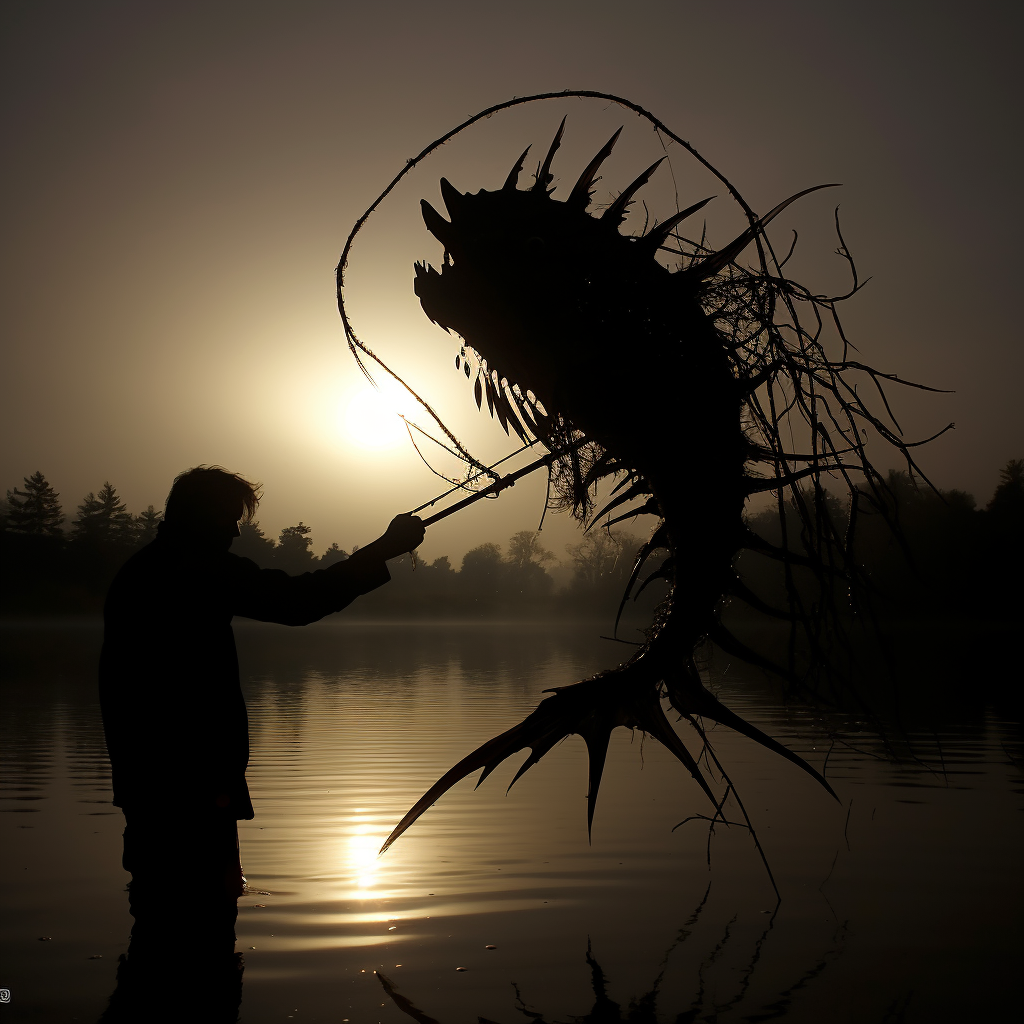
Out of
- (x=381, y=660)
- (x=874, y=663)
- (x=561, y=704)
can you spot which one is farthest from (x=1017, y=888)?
(x=381, y=660)

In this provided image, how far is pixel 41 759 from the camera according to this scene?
391 inches

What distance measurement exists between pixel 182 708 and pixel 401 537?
104 cm

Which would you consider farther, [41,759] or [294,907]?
[41,759]

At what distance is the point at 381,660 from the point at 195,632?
26345 mm

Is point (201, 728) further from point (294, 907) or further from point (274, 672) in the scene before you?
point (274, 672)

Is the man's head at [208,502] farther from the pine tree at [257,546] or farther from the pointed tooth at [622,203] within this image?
the pine tree at [257,546]

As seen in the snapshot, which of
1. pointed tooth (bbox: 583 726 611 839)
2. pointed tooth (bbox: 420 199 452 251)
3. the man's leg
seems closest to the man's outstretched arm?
the man's leg

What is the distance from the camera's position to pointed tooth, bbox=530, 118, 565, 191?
9.66 feet

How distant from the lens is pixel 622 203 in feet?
9.68

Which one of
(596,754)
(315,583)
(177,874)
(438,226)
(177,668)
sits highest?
(438,226)

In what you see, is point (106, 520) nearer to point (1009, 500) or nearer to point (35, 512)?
point (35, 512)

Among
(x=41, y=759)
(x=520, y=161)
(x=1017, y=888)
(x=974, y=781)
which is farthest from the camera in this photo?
(x=41, y=759)

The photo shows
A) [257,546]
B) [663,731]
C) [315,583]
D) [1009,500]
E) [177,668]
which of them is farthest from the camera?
[257,546]

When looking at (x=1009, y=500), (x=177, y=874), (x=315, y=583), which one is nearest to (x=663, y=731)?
(x=315, y=583)
